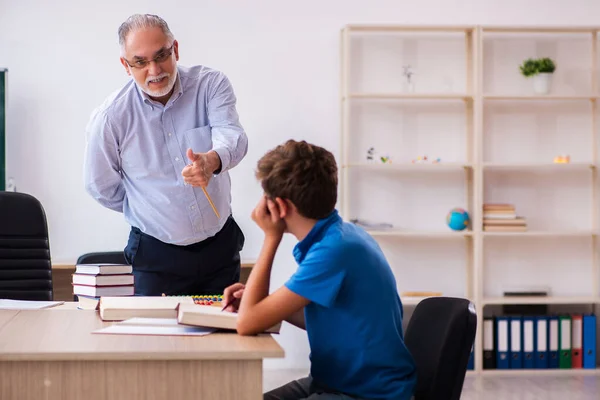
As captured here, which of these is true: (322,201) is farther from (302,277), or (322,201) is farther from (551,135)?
(551,135)

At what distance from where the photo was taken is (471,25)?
4902 millimetres

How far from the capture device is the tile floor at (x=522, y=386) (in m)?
4.31

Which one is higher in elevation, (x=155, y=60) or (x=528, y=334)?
(x=155, y=60)

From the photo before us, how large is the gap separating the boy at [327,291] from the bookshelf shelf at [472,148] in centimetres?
324

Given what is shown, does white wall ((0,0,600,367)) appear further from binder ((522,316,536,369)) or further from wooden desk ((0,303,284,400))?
wooden desk ((0,303,284,400))

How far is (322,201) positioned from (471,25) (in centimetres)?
342

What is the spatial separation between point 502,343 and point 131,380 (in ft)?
12.3

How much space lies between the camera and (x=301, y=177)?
1.81 meters

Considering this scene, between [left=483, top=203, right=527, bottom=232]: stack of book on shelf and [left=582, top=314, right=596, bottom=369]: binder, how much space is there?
2.35 feet

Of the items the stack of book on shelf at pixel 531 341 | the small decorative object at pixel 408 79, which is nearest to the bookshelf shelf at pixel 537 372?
the stack of book on shelf at pixel 531 341

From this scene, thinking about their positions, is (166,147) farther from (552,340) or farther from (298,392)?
(552,340)

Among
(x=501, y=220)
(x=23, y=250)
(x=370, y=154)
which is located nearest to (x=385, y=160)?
(x=370, y=154)

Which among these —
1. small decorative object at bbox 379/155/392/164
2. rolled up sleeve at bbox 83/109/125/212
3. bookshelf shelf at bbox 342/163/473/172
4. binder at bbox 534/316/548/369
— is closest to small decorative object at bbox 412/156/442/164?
bookshelf shelf at bbox 342/163/473/172

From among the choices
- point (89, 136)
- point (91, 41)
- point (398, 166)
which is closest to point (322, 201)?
point (89, 136)
